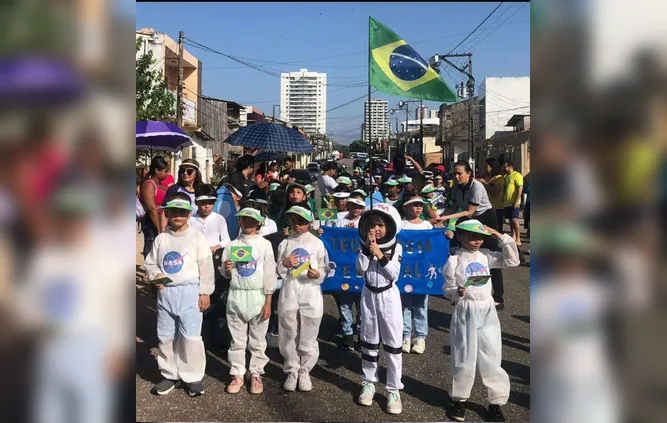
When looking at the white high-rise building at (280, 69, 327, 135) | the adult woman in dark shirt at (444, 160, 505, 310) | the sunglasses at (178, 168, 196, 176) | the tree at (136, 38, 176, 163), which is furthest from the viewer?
the white high-rise building at (280, 69, 327, 135)

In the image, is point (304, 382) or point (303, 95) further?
point (303, 95)

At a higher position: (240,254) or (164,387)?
(240,254)

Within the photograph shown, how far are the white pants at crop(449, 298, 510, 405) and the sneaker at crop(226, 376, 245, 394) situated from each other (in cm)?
169

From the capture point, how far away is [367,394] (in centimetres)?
407

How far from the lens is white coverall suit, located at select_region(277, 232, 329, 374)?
4254 millimetres

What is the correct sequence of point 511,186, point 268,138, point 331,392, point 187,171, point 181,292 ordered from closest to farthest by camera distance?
1. point 181,292
2. point 331,392
3. point 187,171
4. point 268,138
5. point 511,186

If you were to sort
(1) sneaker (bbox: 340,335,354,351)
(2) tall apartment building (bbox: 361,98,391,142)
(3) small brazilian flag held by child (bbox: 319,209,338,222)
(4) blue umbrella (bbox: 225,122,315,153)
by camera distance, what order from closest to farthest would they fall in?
(2) tall apartment building (bbox: 361,98,391,142)
(1) sneaker (bbox: 340,335,354,351)
(3) small brazilian flag held by child (bbox: 319,209,338,222)
(4) blue umbrella (bbox: 225,122,315,153)

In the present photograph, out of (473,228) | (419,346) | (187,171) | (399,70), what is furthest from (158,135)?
(473,228)

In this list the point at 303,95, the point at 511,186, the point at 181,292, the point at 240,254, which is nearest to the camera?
the point at 181,292

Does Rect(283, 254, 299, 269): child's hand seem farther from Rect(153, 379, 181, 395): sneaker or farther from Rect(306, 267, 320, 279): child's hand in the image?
Rect(153, 379, 181, 395): sneaker

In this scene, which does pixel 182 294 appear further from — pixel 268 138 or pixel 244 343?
pixel 268 138

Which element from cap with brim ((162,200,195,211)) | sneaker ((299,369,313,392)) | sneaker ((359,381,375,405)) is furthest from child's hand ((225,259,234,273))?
sneaker ((359,381,375,405))

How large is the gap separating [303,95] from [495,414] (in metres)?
52.7
